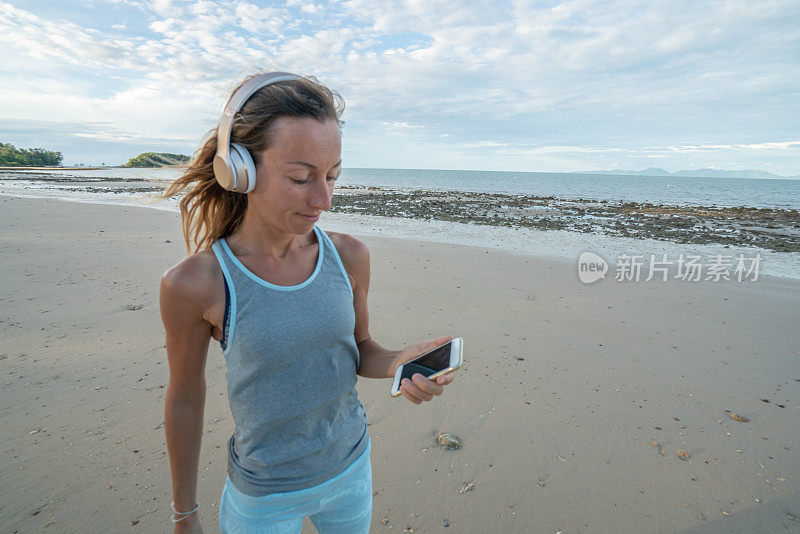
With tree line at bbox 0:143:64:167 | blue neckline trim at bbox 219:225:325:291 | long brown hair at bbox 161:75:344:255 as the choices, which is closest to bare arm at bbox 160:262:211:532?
blue neckline trim at bbox 219:225:325:291

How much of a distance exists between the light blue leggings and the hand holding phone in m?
0.38

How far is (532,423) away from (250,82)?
328cm

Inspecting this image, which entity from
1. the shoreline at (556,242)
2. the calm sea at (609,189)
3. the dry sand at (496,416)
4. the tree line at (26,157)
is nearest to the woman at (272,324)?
the calm sea at (609,189)

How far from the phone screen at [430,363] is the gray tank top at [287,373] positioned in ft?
0.69

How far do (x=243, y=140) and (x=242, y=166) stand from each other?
0.29 ft

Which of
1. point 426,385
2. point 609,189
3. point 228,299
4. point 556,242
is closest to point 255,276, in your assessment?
point 228,299

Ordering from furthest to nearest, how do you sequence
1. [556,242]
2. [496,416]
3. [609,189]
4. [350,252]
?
[609,189]
[556,242]
[496,416]
[350,252]

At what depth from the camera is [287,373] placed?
125 cm

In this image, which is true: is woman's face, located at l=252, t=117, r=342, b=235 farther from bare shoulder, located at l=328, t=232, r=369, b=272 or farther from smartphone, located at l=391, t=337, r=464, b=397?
smartphone, located at l=391, t=337, r=464, b=397

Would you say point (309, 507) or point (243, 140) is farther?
point (309, 507)

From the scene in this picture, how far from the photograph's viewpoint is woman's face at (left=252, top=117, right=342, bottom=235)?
1.14 metres

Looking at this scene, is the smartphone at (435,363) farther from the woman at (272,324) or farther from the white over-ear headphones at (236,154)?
the white over-ear headphones at (236,154)

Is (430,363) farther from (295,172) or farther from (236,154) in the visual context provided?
(236,154)

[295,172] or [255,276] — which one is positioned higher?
[295,172]
